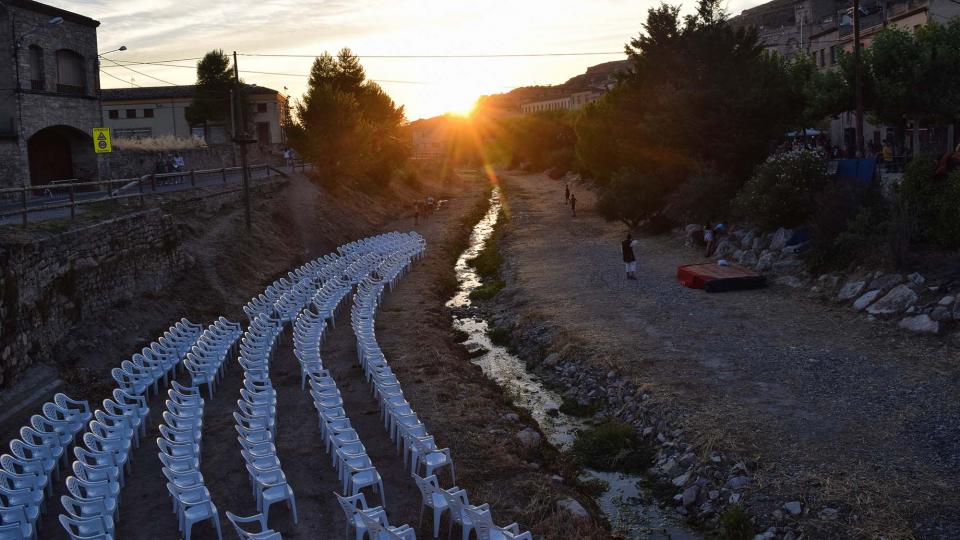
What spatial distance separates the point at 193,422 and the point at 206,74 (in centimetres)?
5771

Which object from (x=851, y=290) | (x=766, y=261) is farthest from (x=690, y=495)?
(x=766, y=261)

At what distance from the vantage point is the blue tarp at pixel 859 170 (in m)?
25.3

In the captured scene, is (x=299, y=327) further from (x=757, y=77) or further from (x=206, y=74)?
(x=206, y=74)

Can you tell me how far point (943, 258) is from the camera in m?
20.0

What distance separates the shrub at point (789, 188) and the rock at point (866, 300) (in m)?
6.43

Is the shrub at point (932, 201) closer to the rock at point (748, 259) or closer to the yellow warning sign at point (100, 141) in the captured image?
the rock at point (748, 259)

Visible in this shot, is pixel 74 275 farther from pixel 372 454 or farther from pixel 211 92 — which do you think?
pixel 211 92

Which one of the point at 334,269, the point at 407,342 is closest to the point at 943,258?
the point at 407,342

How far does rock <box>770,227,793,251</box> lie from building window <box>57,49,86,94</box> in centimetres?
3040

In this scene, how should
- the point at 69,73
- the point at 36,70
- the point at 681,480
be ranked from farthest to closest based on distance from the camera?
the point at 69,73 → the point at 36,70 → the point at 681,480

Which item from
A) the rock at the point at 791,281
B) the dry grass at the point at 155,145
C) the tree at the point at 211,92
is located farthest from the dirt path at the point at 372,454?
the tree at the point at 211,92

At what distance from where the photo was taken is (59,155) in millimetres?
37406

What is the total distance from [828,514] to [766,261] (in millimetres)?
16515

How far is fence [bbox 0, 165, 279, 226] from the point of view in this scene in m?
21.0
